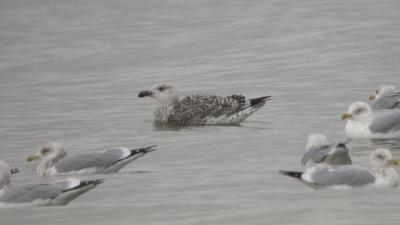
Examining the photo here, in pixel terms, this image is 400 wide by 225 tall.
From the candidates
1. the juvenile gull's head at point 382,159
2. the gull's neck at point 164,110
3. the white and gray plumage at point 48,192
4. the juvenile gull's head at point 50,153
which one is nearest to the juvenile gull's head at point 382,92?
the gull's neck at point 164,110

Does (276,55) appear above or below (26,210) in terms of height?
above

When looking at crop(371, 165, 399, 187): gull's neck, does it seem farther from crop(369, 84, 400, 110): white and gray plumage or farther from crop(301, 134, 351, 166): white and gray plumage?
crop(369, 84, 400, 110): white and gray plumage

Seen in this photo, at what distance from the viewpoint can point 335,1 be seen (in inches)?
1443

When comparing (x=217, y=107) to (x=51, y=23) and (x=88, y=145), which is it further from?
(x=51, y=23)

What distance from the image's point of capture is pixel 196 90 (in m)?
22.7

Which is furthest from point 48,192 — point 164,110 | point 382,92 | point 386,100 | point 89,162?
point 382,92

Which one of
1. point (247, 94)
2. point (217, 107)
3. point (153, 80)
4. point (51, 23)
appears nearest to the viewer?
point (217, 107)

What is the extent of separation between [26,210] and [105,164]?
181 centimetres

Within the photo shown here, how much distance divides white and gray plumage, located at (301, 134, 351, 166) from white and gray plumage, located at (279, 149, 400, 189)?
845 millimetres

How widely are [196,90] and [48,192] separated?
34.6ft

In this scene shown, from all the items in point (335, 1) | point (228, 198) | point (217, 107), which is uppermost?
point (335, 1)

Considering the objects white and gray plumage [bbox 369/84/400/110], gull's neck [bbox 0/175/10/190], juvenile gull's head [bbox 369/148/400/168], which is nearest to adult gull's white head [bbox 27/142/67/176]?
gull's neck [bbox 0/175/10/190]

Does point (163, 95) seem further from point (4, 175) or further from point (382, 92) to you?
point (4, 175)

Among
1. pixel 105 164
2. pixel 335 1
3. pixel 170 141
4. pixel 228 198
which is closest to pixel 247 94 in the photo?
pixel 170 141
